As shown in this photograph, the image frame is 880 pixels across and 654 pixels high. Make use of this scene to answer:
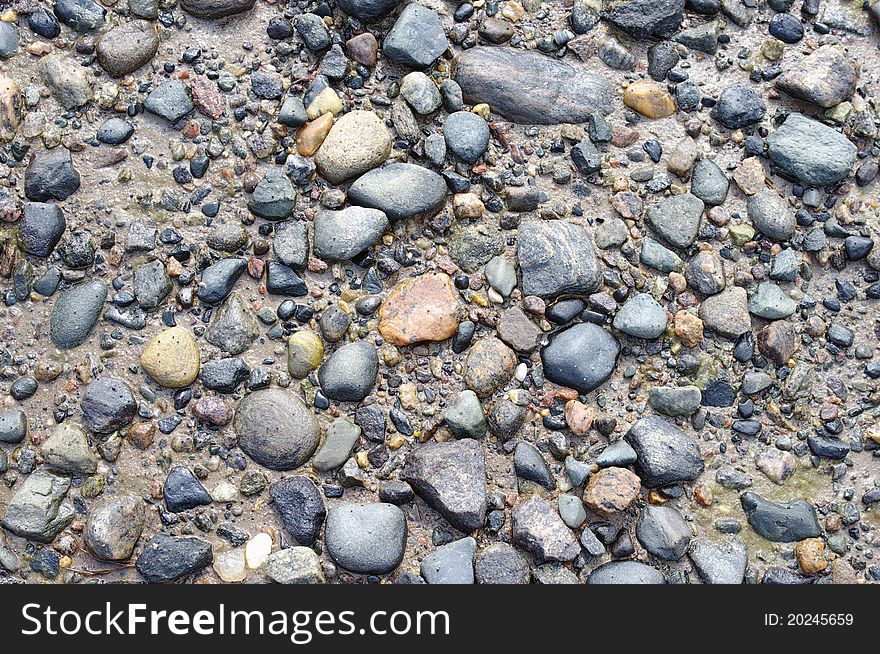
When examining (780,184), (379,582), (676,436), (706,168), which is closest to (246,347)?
(379,582)

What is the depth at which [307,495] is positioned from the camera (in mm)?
2557

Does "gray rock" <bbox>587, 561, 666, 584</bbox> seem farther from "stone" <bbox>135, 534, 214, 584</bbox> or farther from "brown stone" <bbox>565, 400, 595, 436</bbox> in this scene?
"stone" <bbox>135, 534, 214, 584</bbox>

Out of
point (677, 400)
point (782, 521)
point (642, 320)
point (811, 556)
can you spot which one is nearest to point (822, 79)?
point (642, 320)

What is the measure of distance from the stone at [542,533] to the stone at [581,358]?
44 centimetres

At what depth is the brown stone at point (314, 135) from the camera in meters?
2.80

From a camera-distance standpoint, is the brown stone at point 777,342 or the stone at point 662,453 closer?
the stone at point 662,453

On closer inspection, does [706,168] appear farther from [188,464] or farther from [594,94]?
[188,464]

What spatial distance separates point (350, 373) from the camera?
2.61m

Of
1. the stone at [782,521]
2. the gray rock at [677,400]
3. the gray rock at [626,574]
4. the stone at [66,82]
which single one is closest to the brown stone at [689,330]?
the gray rock at [677,400]

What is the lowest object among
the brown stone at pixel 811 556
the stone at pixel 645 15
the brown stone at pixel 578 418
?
the brown stone at pixel 811 556

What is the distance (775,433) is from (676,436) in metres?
0.38

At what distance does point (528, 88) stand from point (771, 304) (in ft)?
3.96

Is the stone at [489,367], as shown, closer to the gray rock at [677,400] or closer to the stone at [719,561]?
the gray rock at [677,400]

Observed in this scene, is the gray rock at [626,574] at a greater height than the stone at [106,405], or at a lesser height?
lesser
